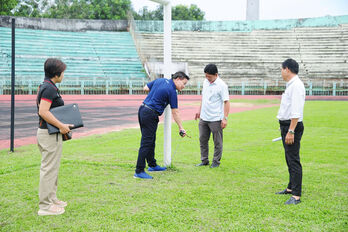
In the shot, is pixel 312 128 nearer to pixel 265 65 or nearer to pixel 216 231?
pixel 216 231

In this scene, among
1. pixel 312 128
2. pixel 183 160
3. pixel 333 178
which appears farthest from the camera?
pixel 312 128

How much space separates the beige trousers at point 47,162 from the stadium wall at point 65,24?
33.3m

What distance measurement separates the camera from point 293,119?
4.04 meters

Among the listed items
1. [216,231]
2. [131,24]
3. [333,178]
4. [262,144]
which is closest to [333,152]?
[262,144]

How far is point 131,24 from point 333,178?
34.2 m

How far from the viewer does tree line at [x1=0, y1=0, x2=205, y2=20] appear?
40656mm

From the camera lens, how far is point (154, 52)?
3381 cm

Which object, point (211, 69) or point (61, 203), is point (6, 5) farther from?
point (61, 203)

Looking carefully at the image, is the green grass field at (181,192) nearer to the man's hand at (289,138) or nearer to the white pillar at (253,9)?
the man's hand at (289,138)

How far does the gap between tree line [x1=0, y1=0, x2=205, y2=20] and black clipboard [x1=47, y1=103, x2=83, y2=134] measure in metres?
37.5

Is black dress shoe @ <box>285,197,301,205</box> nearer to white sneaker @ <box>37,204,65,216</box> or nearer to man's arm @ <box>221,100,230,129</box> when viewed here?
man's arm @ <box>221,100,230,129</box>

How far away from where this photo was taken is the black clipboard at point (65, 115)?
357cm

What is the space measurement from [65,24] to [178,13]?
90.5 ft

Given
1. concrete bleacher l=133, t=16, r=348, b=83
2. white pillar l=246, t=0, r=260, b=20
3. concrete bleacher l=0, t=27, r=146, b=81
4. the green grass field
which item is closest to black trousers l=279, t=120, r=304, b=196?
the green grass field
